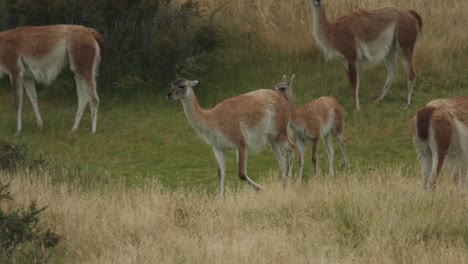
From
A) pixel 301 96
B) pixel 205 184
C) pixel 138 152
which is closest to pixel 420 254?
pixel 205 184

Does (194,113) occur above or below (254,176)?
above

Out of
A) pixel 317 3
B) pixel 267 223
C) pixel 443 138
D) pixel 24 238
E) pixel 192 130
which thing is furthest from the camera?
pixel 317 3

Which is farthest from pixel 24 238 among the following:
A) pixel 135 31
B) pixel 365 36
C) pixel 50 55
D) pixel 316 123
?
pixel 135 31

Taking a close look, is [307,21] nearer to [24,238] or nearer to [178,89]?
[178,89]

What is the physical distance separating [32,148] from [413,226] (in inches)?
276

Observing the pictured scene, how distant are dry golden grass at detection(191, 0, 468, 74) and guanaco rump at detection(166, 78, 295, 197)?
A: 5284 mm

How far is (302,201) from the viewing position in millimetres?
11234

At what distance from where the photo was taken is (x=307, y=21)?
766 inches

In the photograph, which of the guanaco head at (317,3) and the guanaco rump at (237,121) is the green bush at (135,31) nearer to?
the guanaco head at (317,3)

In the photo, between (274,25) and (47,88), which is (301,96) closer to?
(274,25)

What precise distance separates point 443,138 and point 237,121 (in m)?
2.59

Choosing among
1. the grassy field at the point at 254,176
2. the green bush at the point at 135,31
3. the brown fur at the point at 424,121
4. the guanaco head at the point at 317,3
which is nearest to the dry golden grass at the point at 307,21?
the grassy field at the point at 254,176

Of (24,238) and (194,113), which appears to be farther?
(194,113)

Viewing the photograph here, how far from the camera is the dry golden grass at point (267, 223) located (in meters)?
9.51
